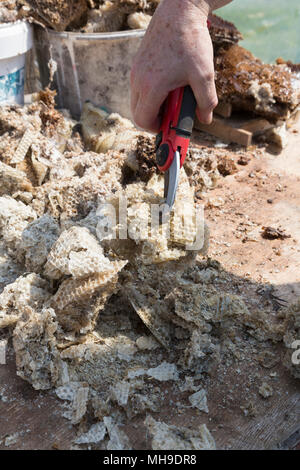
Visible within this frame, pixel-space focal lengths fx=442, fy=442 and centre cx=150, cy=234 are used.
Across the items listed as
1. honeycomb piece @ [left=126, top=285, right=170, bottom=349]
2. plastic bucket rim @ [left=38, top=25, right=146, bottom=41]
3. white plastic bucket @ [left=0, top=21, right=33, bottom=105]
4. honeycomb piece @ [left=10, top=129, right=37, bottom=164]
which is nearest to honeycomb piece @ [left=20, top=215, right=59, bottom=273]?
honeycomb piece @ [left=126, top=285, right=170, bottom=349]

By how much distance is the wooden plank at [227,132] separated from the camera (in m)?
3.65

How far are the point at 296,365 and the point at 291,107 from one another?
262cm

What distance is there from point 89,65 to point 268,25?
2409 mm

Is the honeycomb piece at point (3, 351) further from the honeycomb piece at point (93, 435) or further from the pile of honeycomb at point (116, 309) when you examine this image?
the honeycomb piece at point (93, 435)

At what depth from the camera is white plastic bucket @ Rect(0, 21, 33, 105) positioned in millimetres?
3107

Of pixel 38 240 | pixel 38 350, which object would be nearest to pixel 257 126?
pixel 38 240

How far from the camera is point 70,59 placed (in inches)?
136

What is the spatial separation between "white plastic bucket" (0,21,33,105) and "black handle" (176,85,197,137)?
196 cm

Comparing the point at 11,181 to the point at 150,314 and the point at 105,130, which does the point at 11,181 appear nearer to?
the point at 105,130

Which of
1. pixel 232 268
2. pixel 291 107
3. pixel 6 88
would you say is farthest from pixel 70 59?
pixel 232 268

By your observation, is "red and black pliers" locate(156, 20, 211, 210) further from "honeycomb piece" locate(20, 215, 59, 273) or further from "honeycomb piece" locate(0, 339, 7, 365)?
"honeycomb piece" locate(0, 339, 7, 365)
